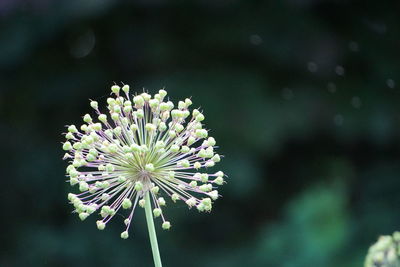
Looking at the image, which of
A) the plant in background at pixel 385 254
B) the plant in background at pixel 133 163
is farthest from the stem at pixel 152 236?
the plant in background at pixel 385 254

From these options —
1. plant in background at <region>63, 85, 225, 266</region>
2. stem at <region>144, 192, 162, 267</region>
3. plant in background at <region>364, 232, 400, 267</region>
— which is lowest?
plant in background at <region>364, 232, 400, 267</region>

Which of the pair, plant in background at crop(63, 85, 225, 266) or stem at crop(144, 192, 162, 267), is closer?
stem at crop(144, 192, 162, 267)

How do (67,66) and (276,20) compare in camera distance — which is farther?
(67,66)

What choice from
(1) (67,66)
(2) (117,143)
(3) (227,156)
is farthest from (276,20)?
(2) (117,143)

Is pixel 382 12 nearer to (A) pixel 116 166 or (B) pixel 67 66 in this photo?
(B) pixel 67 66

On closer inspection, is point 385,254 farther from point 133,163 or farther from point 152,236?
point 133,163

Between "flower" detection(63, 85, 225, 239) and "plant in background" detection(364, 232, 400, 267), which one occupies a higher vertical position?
"flower" detection(63, 85, 225, 239)

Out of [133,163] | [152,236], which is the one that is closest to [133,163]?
[133,163]

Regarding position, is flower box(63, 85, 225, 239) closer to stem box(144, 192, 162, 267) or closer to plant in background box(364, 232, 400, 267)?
stem box(144, 192, 162, 267)

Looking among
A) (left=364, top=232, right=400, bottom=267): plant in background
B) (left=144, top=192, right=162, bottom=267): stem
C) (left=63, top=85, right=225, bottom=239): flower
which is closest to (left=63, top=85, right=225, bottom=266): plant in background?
(left=63, top=85, right=225, bottom=239): flower
